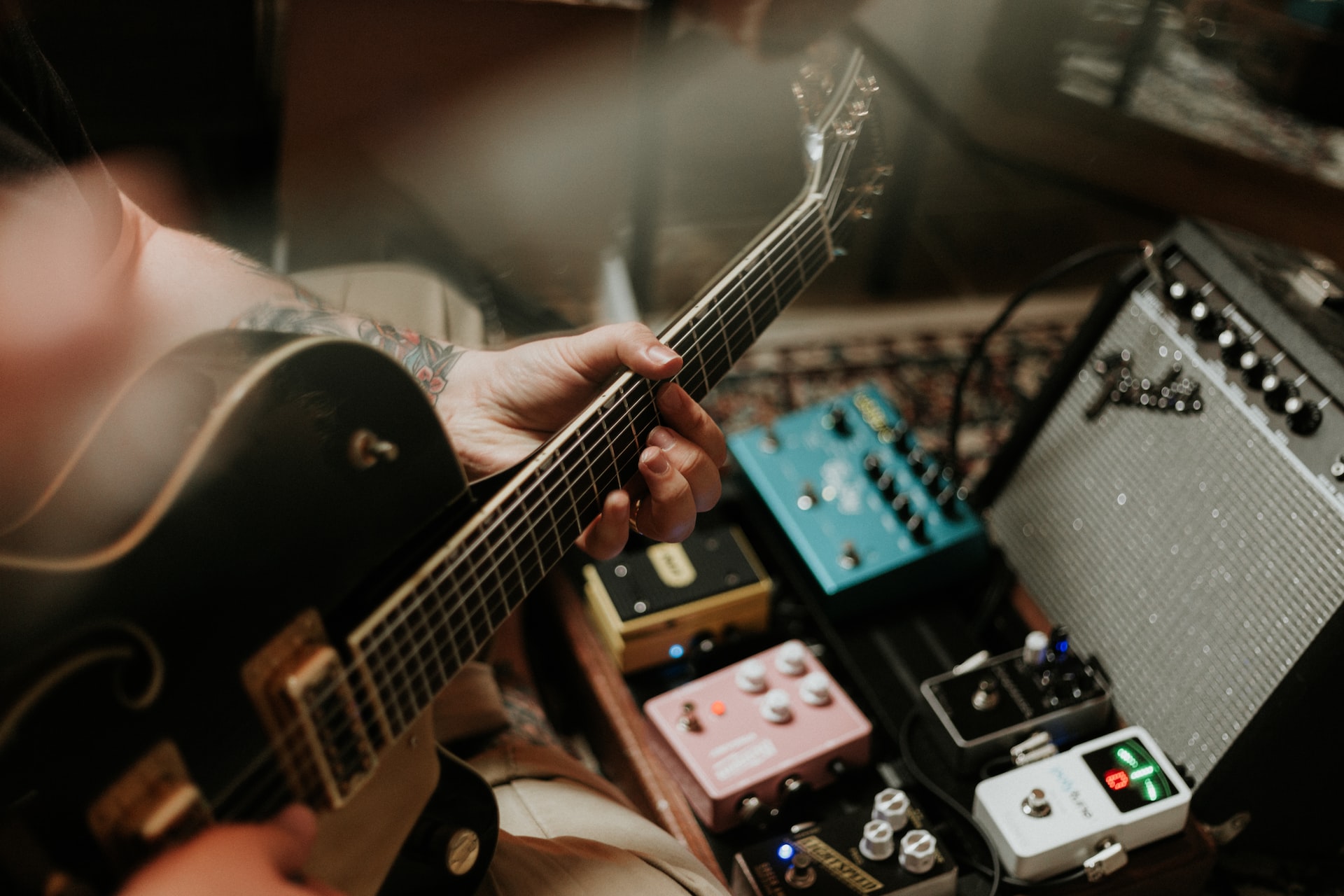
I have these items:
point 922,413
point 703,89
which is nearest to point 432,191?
point 703,89

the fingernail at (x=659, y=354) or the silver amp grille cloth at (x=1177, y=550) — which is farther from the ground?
the fingernail at (x=659, y=354)

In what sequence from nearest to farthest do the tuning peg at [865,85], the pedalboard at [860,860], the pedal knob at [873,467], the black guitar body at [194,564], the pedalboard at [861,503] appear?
the black guitar body at [194,564] → the pedalboard at [860,860] → the tuning peg at [865,85] → the pedalboard at [861,503] → the pedal knob at [873,467]

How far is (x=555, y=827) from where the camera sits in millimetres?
901

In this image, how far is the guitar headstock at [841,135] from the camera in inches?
39.0

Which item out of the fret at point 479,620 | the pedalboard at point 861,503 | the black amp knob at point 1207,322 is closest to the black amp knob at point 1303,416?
the black amp knob at point 1207,322

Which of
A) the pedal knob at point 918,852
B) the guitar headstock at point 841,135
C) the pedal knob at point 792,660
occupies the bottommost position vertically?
the pedal knob at point 792,660

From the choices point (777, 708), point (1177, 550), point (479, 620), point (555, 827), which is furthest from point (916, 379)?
point (479, 620)

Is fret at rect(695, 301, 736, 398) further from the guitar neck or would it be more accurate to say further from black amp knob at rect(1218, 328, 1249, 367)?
black amp knob at rect(1218, 328, 1249, 367)

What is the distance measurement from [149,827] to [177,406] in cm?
23

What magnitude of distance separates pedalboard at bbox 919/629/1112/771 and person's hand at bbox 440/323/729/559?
1.16 ft

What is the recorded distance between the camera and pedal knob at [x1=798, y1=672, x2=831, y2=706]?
1059 mm

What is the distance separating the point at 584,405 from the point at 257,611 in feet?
1.51

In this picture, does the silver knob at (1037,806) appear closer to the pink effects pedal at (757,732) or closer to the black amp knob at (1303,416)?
the pink effects pedal at (757,732)

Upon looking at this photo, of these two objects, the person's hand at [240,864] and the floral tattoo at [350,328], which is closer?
the person's hand at [240,864]
